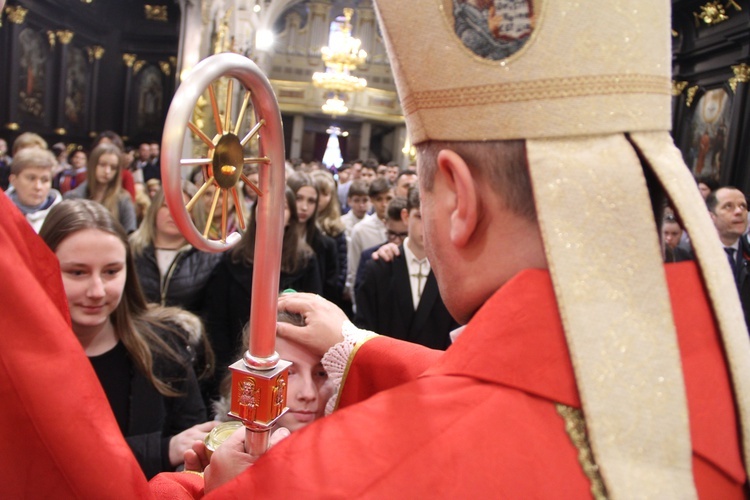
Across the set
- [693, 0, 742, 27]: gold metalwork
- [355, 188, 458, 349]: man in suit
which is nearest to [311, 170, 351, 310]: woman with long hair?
[355, 188, 458, 349]: man in suit

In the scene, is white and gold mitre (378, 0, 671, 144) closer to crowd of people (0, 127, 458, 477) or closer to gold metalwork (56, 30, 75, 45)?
crowd of people (0, 127, 458, 477)

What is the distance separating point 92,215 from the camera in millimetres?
2174

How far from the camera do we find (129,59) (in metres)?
14.9

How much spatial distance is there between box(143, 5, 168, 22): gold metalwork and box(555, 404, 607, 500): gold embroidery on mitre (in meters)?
16.1

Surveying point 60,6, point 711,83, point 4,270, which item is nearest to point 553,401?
point 4,270

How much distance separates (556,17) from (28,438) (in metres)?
0.87

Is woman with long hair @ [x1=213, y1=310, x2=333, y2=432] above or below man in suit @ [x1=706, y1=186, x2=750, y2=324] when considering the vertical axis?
below

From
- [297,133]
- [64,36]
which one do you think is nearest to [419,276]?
[64,36]

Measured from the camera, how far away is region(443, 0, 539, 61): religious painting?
33.4 inches

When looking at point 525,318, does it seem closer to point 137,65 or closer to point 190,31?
point 190,31

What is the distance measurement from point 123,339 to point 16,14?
10809 millimetres

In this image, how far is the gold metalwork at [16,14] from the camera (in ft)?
34.2

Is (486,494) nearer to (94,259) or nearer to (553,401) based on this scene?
(553,401)

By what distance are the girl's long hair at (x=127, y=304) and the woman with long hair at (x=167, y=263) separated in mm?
1004
